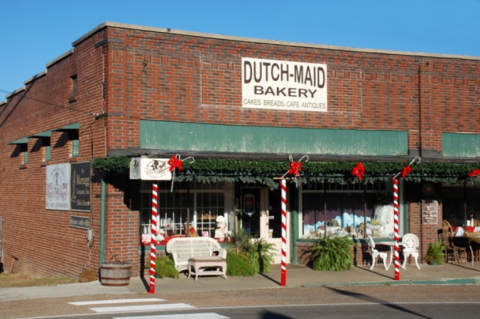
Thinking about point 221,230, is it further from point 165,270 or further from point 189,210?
point 165,270

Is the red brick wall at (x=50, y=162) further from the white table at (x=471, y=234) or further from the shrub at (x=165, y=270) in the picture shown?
the white table at (x=471, y=234)

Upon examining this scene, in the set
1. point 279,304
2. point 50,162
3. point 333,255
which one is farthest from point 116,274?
point 50,162

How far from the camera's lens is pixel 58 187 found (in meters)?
18.3

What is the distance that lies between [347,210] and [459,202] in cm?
363

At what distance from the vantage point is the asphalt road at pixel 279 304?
11.1 m

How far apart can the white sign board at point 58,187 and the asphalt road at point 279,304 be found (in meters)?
5.30

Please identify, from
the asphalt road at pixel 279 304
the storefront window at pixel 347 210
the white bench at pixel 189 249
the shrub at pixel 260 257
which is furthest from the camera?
the storefront window at pixel 347 210

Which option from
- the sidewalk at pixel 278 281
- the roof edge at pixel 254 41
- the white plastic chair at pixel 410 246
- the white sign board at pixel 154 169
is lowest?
the sidewalk at pixel 278 281

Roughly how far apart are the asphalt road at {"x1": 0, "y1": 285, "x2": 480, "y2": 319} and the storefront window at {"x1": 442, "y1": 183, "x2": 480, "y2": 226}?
5.05 metres

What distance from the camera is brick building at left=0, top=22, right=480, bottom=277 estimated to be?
15.8 m

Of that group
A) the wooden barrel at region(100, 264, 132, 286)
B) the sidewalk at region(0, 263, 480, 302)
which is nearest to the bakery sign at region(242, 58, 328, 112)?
the sidewalk at region(0, 263, 480, 302)

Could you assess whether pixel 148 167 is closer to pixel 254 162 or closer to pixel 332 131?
pixel 254 162

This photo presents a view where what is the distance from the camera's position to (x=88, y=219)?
53.6 feet

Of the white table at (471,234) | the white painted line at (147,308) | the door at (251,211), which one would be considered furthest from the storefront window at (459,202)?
the white painted line at (147,308)
